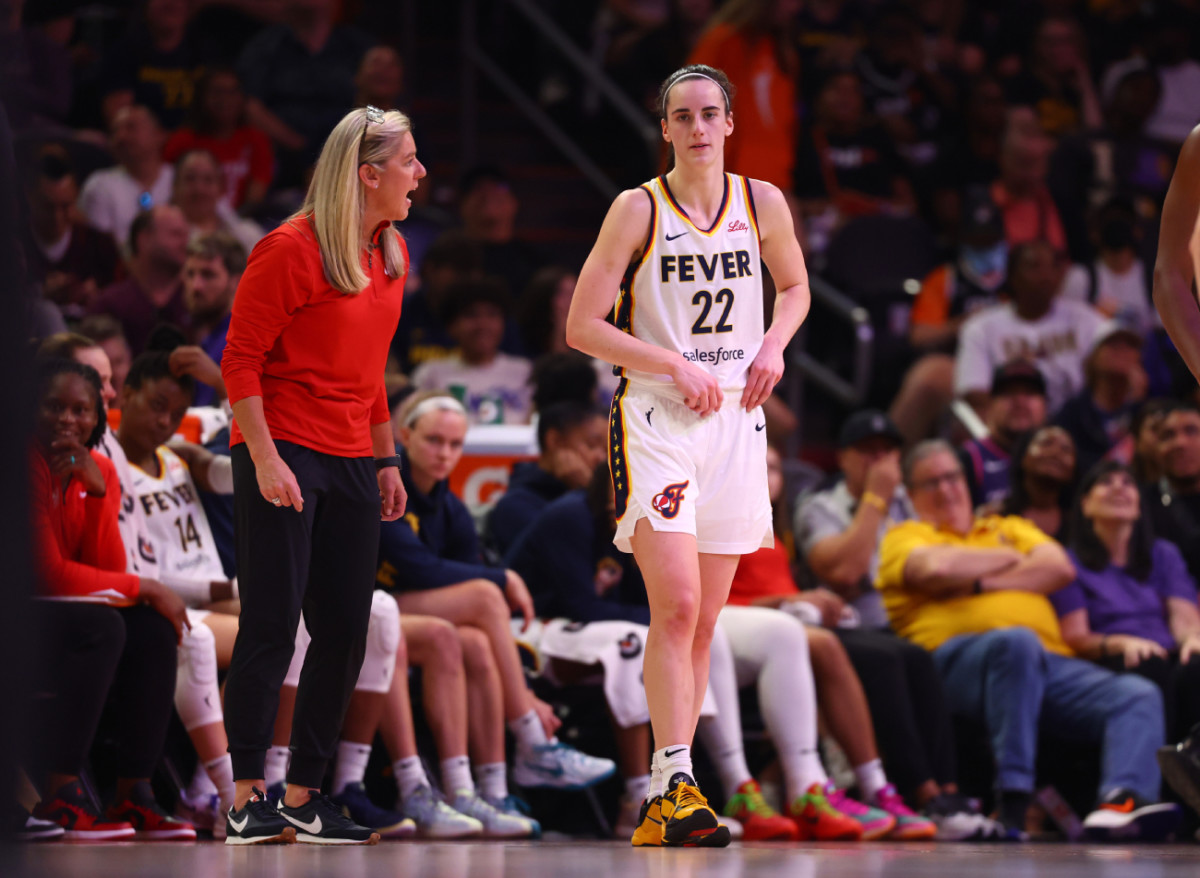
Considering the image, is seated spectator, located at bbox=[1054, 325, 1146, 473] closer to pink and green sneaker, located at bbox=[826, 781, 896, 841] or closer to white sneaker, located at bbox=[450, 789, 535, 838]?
pink and green sneaker, located at bbox=[826, 781, 896, 841]

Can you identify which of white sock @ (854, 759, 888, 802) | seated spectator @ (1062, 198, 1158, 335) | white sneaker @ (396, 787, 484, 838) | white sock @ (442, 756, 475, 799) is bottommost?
white sock @ (854, 759, 888, 802)

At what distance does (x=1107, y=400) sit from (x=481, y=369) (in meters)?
3.51

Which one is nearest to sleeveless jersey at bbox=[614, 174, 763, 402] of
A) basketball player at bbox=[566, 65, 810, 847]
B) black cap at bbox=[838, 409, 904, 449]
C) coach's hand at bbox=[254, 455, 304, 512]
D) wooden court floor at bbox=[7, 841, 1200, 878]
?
basketball player at bbox=[566, 65, 810, 847]

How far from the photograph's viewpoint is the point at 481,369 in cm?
792

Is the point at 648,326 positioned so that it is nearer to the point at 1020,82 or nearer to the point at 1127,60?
the point at 1020,82

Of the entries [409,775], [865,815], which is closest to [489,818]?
[409,775]

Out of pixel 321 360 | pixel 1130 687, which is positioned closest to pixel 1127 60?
pixel 1130 687

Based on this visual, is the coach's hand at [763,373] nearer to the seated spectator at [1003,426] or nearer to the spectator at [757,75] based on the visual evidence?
the seated spectator at [1003,426]

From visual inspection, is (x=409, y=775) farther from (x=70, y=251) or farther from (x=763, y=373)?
(x=70, y=251)

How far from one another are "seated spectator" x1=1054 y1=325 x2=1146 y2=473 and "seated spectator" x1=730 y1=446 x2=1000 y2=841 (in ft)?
8.23

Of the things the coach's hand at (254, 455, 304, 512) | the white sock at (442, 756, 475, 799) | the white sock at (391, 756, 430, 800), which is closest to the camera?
the coach's hand at (254, 455, 304, 512)

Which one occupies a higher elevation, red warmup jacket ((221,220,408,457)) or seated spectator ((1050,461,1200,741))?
red warmup jacket ((221,220,408,457))

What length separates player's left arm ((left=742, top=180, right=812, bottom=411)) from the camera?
4.31 meters

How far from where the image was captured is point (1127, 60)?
12531 mm
